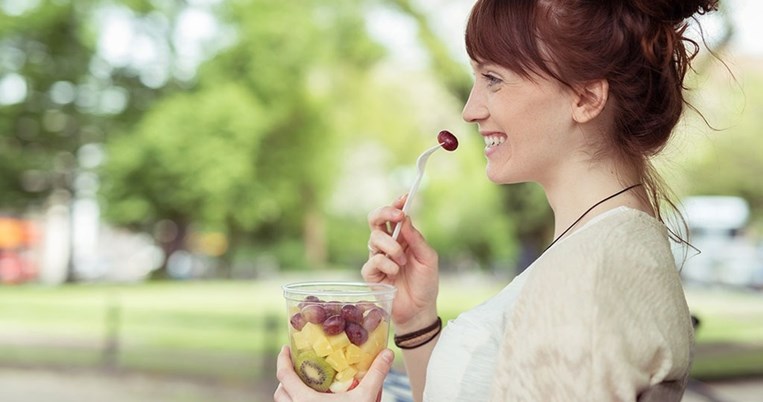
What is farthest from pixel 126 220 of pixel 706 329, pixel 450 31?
pixel 706 329

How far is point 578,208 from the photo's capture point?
1.07 meters

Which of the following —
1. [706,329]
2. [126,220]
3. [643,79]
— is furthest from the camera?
[126,220]

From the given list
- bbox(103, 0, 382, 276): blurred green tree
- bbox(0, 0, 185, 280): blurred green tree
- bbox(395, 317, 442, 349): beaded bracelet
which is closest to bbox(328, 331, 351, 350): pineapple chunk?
bbox(395, 317, 442, 349): beaded bracelet

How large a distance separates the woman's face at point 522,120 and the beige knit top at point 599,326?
0.45ft

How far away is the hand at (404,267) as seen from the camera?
1.22m

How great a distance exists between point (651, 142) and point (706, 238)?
21061 mm

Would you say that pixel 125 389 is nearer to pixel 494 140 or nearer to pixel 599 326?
pixel 494 140

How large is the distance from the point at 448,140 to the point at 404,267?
23cm

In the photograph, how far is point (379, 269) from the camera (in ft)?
4.07

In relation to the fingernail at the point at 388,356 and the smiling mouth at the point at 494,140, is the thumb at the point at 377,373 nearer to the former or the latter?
the fingernail at the point at 388,356

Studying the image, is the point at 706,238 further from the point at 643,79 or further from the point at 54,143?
the point at 643,79

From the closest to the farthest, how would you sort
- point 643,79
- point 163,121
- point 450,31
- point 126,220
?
1. point 643,79
2. point 450,31
3. point 163,121
4. point 126,220

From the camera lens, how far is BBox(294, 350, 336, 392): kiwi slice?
105cm

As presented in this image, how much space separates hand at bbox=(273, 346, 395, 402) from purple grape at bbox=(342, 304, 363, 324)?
52 mm
